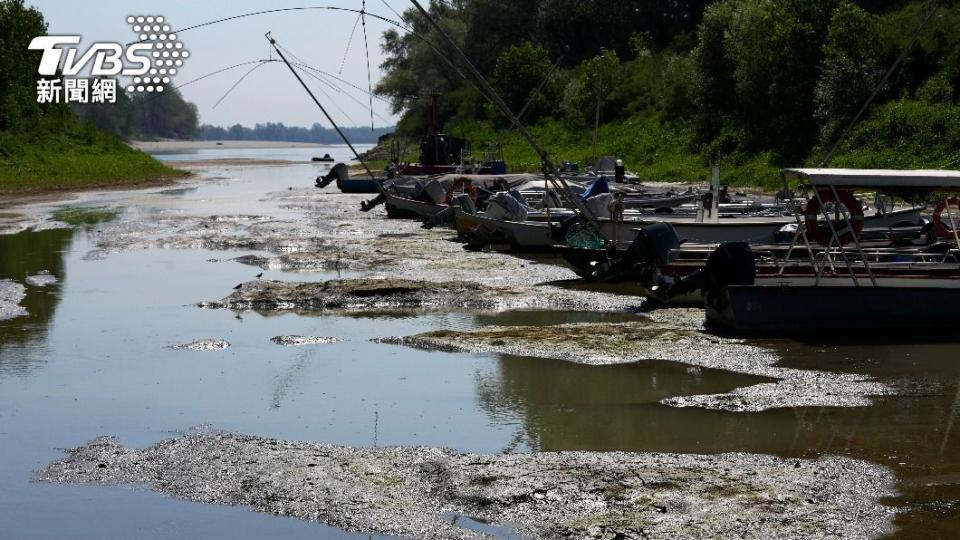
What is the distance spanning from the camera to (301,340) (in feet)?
50.2

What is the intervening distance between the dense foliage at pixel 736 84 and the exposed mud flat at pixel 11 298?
792 cm

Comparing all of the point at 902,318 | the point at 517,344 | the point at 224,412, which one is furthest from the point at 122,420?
the point at 902,318

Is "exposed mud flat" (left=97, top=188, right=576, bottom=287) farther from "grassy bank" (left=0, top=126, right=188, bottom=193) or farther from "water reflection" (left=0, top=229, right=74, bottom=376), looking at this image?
"grassy bank" (left=0, top=126, right=188, bottom=193)

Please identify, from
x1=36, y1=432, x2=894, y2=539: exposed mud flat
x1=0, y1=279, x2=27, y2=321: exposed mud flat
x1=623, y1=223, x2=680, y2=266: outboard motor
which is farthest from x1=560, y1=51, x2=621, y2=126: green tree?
x1=36, y1=432, x2=894, y2=539: exposed mud flat

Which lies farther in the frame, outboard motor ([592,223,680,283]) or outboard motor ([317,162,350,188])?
outboard motor ([317,162,350,188])

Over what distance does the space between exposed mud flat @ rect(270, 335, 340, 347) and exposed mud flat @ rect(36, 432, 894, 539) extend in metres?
4.86

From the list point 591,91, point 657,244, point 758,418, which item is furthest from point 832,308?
point 591,91

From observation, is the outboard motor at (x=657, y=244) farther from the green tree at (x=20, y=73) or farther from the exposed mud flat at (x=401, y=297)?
the green tree at (x=20, y=73)

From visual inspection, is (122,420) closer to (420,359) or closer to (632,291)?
(420,359)

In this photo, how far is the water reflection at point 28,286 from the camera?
1488 cm

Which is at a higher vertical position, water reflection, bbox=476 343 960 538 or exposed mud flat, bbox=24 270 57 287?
water reflection, bbox=476 343 960 538

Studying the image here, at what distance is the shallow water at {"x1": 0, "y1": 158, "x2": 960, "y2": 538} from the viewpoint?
877 cm

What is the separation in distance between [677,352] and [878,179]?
3.37m

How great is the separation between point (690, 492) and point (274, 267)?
1561 cm
